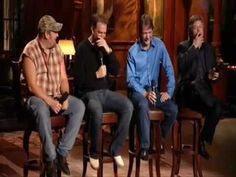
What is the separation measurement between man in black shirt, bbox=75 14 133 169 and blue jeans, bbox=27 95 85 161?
0.11 m

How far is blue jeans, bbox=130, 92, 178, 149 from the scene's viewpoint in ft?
14.4

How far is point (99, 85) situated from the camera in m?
4.55

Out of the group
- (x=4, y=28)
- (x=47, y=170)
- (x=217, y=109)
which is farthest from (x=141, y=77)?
(x=4, y=28)

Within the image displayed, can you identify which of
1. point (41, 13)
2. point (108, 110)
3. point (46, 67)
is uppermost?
point (41, 13)

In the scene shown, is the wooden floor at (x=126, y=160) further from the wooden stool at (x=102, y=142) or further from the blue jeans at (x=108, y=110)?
the blue jeans at (x=108, y=110)

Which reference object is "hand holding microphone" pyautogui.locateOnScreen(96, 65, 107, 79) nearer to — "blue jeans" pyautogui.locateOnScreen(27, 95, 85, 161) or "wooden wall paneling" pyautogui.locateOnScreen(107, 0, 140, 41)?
"blue jeans" pyautogui.locateOnScreen(27, 95, 85, 161)

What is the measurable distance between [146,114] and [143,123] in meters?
0.08

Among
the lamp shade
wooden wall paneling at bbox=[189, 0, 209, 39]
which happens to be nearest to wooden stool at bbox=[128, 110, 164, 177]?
the lamp shade

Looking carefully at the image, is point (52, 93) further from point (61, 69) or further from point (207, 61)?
point (207, 61)

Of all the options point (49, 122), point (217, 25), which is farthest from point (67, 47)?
point (49, 122)

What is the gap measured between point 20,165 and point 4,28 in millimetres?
5375

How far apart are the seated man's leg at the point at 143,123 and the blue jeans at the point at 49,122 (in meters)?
0.46

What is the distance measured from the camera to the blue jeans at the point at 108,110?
4.28m

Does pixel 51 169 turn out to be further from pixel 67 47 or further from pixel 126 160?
pixel 67 47
